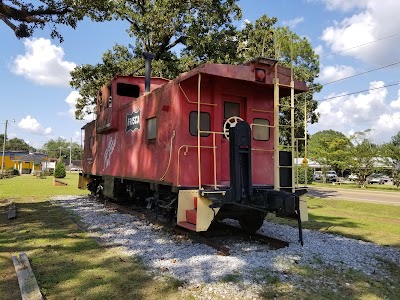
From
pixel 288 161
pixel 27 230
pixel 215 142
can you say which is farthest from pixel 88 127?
pixel 288 161

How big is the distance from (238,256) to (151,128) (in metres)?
3.75

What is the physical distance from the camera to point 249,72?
696 cm

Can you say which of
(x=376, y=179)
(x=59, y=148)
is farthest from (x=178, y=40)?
(x=59, y=148)

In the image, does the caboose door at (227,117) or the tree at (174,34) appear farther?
the tree at (174,34)

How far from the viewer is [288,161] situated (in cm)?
718

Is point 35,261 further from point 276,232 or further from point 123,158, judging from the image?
point 276,232

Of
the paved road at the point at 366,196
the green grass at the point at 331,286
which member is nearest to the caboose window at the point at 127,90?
the green grass at the point at 331,286

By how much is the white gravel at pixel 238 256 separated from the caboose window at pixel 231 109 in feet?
8.97

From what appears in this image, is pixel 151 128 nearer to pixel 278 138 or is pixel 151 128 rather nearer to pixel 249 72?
pixel 249 72

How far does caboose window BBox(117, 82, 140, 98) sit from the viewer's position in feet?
36.1

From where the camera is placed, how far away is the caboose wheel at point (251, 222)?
795 cm

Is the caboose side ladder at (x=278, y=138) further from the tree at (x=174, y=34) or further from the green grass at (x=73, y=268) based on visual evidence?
the tree at (x=174, y=34)

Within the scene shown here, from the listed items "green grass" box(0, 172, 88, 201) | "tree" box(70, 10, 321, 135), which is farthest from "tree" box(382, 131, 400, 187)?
"green grass" box(0, 172, 88, 201)

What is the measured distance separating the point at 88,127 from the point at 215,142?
9474mm
